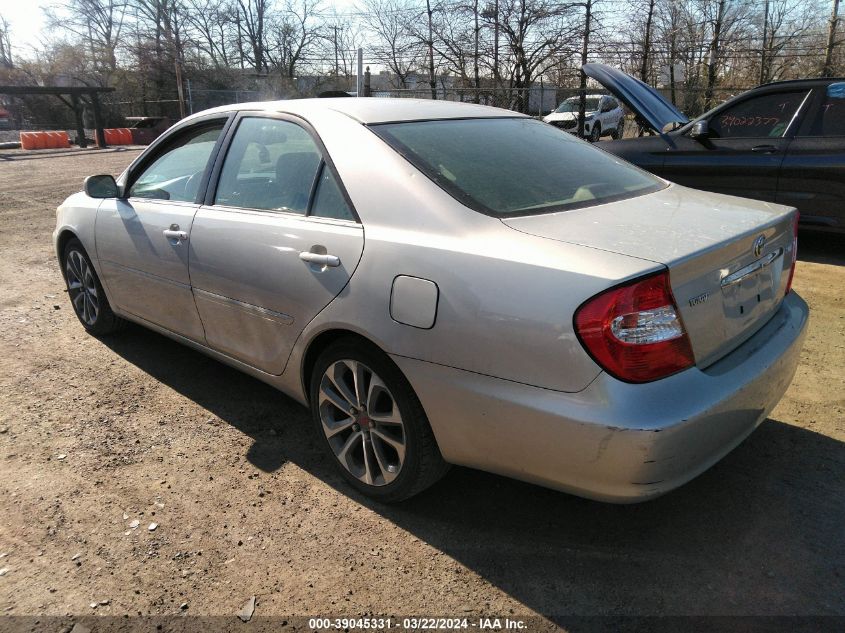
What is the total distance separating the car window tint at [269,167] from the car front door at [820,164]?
5.19 m

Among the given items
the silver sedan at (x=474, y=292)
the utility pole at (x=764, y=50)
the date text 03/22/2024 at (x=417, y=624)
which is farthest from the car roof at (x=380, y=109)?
the utility pole at (x=764, y=50)

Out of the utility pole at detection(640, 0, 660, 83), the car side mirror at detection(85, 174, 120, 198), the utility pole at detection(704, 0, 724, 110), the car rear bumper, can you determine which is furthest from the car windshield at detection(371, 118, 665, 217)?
the utility pole at detection(640, 0, 660, 83)

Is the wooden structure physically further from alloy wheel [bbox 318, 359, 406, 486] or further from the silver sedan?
alloy wheel [bbox 318, 359, 406, 486]

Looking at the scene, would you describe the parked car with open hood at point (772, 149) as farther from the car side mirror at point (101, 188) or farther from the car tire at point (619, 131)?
the car tire at point (619, 131)

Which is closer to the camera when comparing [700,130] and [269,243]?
[269,243]

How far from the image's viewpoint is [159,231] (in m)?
3.49

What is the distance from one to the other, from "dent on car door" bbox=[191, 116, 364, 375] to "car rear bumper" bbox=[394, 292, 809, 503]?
60 centimetres

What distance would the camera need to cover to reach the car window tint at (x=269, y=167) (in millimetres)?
2875

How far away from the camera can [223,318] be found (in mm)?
3141

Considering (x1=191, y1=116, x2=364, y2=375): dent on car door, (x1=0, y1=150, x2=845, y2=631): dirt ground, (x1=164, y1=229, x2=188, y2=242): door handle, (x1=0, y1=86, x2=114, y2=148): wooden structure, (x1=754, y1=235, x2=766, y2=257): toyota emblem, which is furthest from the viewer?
(x1=0, y1=86, x2=114, y2=148): wooden structure

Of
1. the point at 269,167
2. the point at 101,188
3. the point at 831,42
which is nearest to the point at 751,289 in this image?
the point at 269,167

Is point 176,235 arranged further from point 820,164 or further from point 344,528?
point 820,164

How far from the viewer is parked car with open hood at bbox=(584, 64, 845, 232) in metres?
5.97

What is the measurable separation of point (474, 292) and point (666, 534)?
4.06 ft
